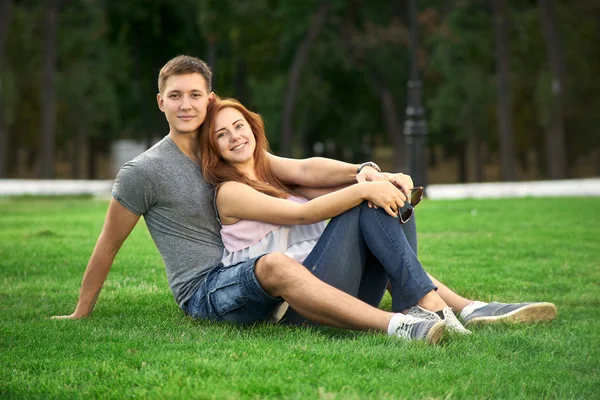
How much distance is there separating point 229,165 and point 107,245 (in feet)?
2.95

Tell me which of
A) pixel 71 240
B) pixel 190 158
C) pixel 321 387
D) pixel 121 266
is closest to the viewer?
pixel 321 387

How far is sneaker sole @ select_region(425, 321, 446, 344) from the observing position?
211 inches

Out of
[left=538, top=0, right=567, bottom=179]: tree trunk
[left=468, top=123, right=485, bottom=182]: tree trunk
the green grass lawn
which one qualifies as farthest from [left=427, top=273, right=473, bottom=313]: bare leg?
[left=468, top=123, right=485, bottom=182]: tree trunk

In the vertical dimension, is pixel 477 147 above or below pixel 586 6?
below

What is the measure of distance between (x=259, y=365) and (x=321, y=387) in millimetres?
546

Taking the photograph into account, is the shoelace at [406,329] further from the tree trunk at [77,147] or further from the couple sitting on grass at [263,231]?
the tree trunk at [77,147]

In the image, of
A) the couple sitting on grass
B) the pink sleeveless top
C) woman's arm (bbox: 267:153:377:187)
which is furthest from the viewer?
woman's arm (bbox: 267:153:377:187)

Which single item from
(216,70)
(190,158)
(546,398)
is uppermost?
(216,70)

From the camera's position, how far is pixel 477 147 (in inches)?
1624

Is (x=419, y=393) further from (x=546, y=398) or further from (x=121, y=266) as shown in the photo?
(x=121, y=266)

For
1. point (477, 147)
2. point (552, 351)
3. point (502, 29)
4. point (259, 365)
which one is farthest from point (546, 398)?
point (477, 147)

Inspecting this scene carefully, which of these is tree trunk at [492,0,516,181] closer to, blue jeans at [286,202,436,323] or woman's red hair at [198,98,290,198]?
woman's red hair at [198,98,290,198]

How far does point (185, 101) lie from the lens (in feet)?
19.8

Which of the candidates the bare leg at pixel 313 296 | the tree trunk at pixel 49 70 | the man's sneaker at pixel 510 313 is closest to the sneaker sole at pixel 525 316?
the man's sneaker at pixel 510 313
